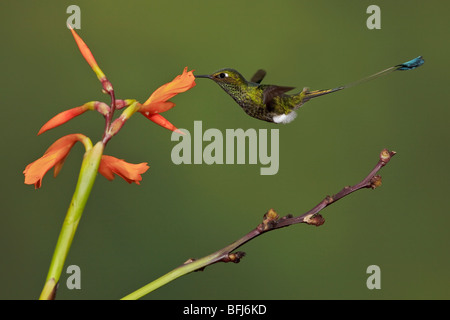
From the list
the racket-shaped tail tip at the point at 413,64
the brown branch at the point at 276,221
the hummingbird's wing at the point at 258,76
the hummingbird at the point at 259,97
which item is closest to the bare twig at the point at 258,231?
the brown branch at the point at 276,221

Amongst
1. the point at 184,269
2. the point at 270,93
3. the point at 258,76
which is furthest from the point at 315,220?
the point at 258,76

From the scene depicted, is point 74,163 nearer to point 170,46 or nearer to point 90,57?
point 170,46

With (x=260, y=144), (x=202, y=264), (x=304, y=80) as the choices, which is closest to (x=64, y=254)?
(x=202, y=264)

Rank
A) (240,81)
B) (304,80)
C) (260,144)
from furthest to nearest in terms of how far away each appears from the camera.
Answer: (304,80), (260,144), (240,81)

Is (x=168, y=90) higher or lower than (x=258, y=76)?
lower

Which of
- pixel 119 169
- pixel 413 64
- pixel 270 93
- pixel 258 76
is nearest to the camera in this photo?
pixel 119 169

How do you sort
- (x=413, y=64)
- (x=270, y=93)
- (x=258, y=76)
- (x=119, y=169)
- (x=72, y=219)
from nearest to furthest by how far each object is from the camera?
(x=72, y=219), (x=119, y=169), (x=413, y=64), (x=270, y=93), (x=258, y=76)

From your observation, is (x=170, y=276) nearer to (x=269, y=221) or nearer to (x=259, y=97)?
(x=269, y=221)

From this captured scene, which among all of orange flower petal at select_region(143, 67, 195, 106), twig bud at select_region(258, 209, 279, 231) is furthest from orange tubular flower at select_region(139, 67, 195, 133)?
twig bud at select_region(258, 209, 279, 231)
